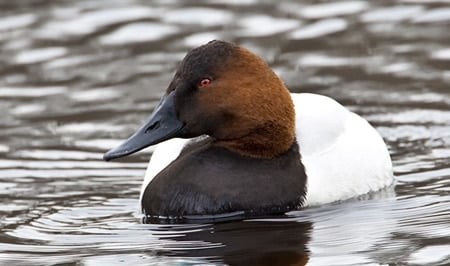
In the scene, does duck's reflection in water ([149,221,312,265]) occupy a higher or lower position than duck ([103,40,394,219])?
lower

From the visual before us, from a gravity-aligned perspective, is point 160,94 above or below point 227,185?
above

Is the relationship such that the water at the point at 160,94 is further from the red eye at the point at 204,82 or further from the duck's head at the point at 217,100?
the red eye at the point at 204,82

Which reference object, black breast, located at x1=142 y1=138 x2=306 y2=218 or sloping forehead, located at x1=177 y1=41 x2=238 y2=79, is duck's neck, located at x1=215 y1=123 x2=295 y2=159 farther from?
sloping forehead, located at x1=177 y1=41 x2=238 y2=79

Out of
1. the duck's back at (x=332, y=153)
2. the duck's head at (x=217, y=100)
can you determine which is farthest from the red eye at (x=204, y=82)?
the duck's back at (x=332, y=153)

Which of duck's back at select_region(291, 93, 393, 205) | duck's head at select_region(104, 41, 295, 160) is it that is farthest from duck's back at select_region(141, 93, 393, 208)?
duck's head at select_region(104, 41, 295, 160)

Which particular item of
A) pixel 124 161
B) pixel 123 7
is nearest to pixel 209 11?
pixel 123 7

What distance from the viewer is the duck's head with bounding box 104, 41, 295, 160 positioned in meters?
7.57

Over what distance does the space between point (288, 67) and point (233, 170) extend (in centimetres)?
342

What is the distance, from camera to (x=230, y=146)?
7.76 m

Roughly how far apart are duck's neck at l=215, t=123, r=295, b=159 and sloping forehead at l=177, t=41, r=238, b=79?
401 mm

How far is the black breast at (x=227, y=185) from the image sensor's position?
298 inches

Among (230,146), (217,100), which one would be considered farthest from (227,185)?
(217,100)

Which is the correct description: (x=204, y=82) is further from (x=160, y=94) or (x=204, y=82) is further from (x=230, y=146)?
(x=160, y=94)

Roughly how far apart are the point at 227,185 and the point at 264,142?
1.06ft
